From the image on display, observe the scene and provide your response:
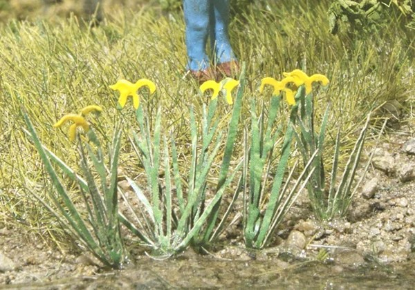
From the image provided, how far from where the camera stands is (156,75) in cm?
398

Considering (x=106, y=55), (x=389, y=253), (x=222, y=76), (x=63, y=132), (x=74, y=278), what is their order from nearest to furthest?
(x=74, y=278), (x=389, y=253), (x=63, y=132), (x=222, y=76), (x=106, y=55)

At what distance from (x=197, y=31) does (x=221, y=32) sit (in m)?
0.16

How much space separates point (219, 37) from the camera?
4066 millimetres

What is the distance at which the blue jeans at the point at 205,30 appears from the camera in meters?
3.91

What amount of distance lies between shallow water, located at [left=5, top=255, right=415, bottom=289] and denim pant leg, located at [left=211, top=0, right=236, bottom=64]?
4.52 ft

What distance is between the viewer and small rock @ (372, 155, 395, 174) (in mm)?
3500

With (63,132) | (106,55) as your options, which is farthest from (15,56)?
(63,132)

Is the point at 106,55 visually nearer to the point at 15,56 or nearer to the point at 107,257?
the point at 15,56

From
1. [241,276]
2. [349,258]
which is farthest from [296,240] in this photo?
[241,276]

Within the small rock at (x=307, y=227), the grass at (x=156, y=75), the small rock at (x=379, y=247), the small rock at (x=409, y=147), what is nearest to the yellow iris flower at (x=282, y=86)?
the grass at (x=156, y=75)

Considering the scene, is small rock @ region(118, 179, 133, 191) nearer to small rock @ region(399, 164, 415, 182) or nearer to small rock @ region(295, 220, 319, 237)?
small rock @ region(295, 220, 319, 237)

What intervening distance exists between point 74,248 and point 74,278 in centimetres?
18

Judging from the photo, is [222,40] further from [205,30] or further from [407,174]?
[407,174]

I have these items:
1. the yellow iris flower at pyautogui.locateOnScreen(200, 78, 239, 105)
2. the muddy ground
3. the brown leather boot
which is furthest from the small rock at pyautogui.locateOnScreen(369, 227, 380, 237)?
the brown leather boot
